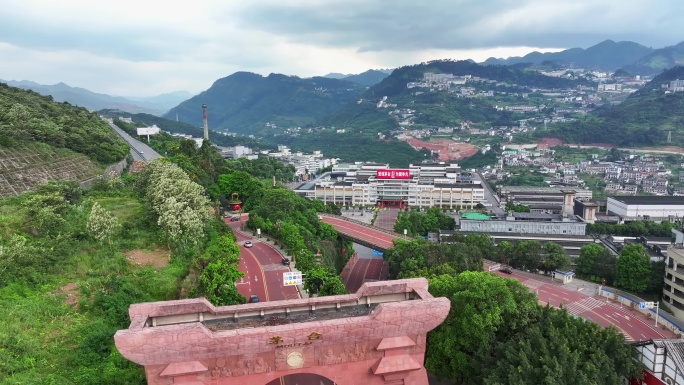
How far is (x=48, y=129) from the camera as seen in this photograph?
34.8m

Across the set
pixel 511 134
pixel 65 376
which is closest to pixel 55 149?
pixel 65 376

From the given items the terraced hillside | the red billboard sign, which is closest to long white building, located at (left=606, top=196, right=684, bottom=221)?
the red billboard sign

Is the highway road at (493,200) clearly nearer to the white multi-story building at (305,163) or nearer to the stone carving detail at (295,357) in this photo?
the white multi-story building at (305,163)

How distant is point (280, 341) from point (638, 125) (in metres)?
132

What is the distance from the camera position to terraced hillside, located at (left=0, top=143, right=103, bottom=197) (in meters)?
27.8

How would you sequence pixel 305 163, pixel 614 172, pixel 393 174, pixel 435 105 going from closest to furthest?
pixel 393 174
pixel 614 172
pixel 305 163
pixel 435 105

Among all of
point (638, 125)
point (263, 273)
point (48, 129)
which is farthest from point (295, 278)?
point (638, 125)

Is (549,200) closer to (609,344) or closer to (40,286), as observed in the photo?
(609,344)

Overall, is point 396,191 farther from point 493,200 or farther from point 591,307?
point 591,307

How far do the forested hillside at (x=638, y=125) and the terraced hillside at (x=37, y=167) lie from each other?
118135mm

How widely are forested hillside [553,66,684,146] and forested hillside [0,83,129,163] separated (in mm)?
115184

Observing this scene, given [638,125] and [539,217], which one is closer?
[539,217]

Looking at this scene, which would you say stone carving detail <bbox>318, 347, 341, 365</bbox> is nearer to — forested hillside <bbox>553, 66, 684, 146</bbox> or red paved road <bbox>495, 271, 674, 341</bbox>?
red paved road <bbox>495, 271, 674, 341</bbox>

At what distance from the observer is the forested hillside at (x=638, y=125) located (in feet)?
351
